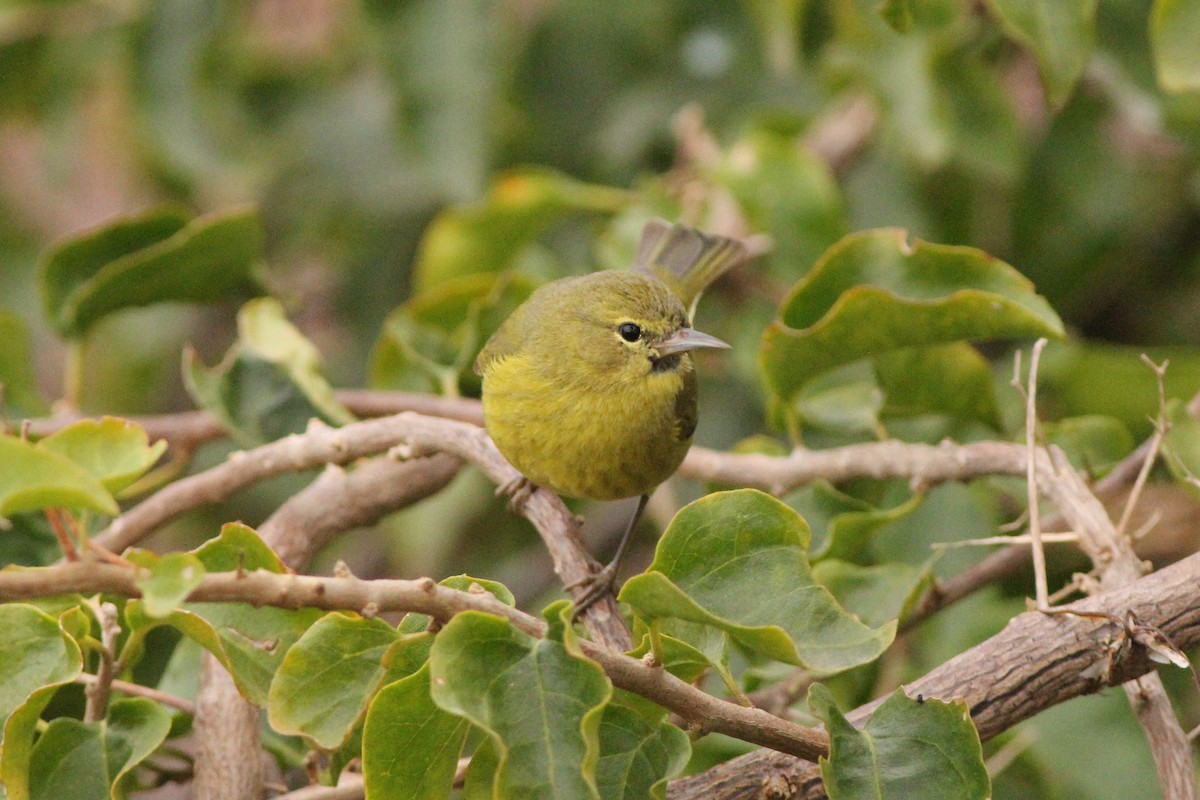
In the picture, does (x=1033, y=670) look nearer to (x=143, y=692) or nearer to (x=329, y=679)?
(x=329, y=679)

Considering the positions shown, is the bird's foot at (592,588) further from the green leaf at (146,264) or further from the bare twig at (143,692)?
the green leaf at (146,264)

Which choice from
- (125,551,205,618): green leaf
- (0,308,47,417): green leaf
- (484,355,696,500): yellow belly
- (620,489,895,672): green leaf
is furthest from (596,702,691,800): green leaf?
(0,308,47,417): green leaf

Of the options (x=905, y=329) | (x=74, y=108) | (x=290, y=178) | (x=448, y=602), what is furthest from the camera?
(x=290, y=178)

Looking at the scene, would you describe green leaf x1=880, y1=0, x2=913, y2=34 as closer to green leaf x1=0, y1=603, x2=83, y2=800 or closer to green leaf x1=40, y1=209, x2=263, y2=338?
green leaf x1=40, y1=209, x2=263, y2=338

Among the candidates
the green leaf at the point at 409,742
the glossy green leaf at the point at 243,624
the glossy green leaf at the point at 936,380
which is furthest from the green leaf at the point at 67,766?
the glossy green leaf at the point at 936,380

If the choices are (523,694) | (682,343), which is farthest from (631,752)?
(682,343)

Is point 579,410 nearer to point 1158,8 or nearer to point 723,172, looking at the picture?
point 723,172

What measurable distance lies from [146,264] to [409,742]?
1.60m

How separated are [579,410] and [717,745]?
678 mm

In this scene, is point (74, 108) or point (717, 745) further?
point (74, 108)

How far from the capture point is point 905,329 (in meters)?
2.31

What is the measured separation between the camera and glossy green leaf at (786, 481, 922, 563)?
228 centimetres

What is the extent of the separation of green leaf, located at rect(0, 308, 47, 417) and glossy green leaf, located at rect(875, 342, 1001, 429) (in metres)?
1.85

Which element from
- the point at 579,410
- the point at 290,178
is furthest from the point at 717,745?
the point at 290,178
